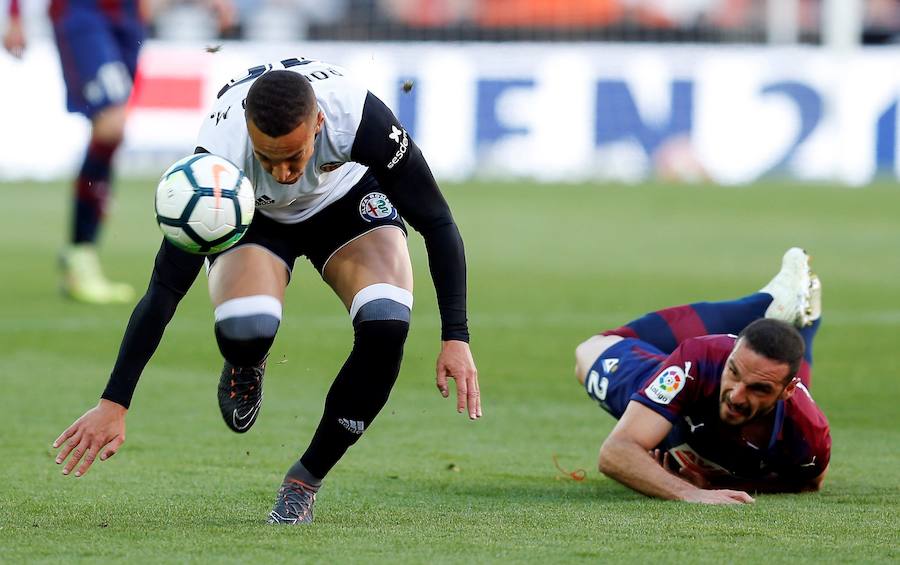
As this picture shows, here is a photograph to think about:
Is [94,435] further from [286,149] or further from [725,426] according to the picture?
[725,426]

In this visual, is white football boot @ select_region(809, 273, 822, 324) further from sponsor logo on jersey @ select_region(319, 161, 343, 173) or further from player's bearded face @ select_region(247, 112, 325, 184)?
player's bearded face @ select_region(247, 112, 325, 184)

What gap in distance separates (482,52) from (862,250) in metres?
6.52

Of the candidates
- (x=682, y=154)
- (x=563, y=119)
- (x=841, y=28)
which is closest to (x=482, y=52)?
(x=563, y=119)

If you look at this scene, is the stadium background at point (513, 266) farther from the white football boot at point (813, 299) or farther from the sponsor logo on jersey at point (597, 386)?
the white football boot at point (813, 299)

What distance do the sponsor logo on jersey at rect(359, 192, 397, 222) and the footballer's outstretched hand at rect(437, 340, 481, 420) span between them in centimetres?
85

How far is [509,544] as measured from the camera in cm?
462

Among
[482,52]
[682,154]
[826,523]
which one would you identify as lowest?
[682,154]

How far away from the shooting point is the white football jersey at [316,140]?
16.7 feet

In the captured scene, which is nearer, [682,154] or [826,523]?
[826,523]

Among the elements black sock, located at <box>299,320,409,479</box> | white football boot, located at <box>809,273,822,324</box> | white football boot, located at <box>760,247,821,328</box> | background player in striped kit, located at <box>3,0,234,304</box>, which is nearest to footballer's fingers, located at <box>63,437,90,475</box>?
black sock, located at <box>299,320,409,479</box>

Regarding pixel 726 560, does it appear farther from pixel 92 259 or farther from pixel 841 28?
pixel 841 28

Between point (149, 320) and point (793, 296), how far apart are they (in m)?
3.40

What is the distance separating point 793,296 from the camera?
717 centimetres

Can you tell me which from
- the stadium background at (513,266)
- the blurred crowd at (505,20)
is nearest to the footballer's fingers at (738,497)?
the stadium background at (513,266)
